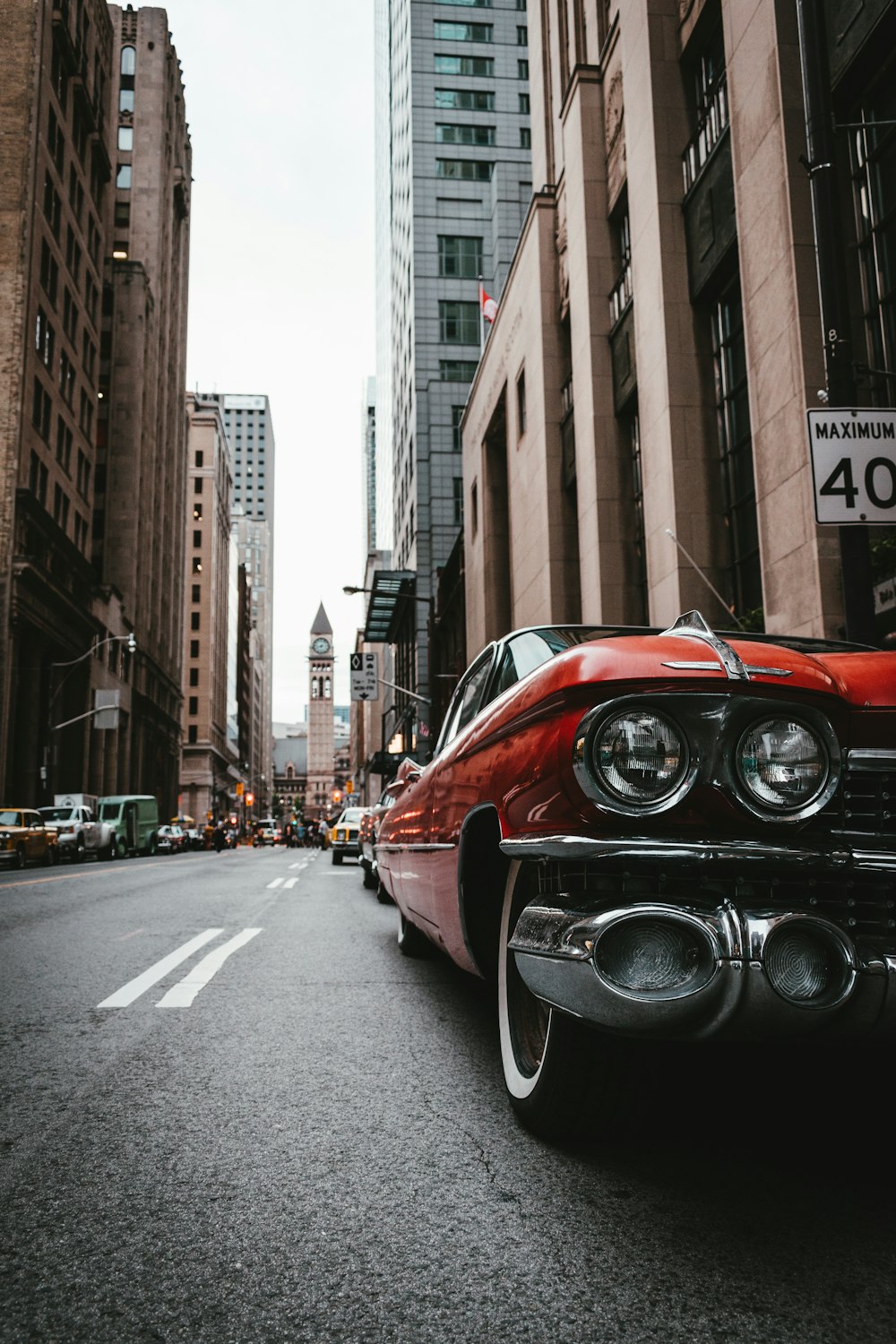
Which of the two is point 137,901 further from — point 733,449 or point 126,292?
point 126,292

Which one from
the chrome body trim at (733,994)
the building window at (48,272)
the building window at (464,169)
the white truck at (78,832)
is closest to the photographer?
the chrome body trim at (733,994)

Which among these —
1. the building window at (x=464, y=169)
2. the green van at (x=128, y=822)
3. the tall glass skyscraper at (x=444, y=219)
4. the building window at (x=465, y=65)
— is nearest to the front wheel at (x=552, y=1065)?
the green van at (x=128, y=822)

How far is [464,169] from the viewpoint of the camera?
61.1 m

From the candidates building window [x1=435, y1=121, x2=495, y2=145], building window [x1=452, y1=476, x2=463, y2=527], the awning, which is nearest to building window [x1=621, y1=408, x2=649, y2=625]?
the awning

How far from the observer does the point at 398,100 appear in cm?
7088

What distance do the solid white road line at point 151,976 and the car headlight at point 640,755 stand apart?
12.8 feet

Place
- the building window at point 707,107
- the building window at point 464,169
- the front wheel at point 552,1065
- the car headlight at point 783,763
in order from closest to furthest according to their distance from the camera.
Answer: the car headlight at point 783,763 → the front wheel at point 552,1065 → the building window at point 707,107 → the building window at point 464,169

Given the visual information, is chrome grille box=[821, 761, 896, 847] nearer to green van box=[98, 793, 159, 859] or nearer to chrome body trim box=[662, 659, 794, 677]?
chrome body trim box=[662, 659, 794, 677]

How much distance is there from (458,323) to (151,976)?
5812 cm

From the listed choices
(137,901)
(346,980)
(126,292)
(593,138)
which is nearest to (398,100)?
(126,292)

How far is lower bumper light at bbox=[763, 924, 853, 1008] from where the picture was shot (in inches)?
89.9

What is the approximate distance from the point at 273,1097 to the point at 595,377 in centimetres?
1828

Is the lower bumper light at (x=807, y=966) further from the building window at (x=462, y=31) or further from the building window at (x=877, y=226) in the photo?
the building window at (x=462, y=31)

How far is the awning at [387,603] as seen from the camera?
2400 inches
